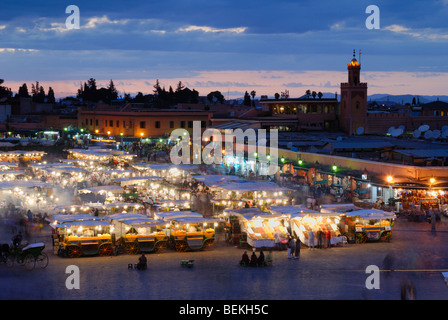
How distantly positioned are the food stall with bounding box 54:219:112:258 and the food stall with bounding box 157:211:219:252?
1.81 metres

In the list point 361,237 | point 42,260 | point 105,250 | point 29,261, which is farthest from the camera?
point 361,237

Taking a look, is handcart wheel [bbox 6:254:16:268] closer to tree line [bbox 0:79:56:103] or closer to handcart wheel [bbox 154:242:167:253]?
handcart wheel [bbox 154:242:167:253]

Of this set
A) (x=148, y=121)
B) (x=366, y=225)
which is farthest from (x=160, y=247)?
(x=148, y=121)

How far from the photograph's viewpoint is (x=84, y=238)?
18.4 meters

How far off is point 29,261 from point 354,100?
43.3 m

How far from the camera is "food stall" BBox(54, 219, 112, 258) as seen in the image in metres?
18.3

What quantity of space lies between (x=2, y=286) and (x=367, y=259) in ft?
30.4

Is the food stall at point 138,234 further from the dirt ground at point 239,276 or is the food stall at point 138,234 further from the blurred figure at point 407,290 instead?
the blurred figure at point 407,290

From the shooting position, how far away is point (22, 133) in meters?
69.1

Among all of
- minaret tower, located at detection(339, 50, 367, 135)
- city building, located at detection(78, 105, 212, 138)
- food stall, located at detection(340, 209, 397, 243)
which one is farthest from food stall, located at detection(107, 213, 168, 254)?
city building, located at detection(78, 105, 212, 138)

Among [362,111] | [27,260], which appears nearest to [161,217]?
[27,260]

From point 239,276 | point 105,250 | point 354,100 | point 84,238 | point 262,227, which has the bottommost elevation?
point 239,276

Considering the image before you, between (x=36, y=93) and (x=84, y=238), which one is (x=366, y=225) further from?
(x=36, y=93)

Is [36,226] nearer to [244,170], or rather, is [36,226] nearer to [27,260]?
[27,260]
